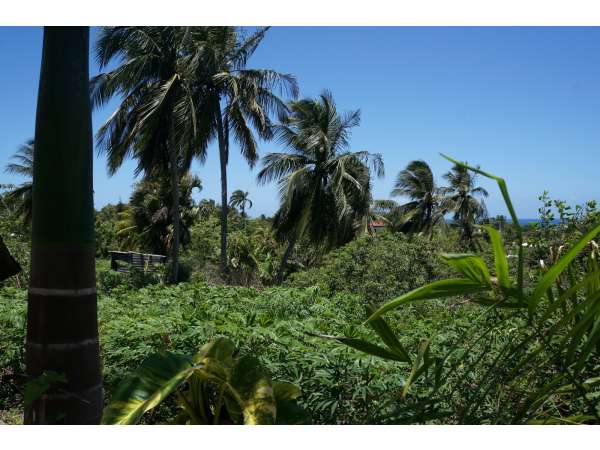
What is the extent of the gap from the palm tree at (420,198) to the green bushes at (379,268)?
16.6 meters

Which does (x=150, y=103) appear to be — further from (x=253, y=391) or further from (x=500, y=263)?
(x=500, y=263)

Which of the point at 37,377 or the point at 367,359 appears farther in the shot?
the point at 367,359

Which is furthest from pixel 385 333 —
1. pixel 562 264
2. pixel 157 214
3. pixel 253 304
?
pixel 157 214

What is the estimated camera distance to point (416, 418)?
4.90 ft

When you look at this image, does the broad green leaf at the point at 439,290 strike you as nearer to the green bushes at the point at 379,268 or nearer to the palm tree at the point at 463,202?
the green bushes at the point at 379,268

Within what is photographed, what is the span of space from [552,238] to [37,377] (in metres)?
5.86

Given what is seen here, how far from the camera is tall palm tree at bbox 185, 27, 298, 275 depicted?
1612cm

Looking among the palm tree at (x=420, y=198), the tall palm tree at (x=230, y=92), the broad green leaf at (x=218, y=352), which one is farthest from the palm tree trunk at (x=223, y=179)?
the broad green leaf at (x=218, y=352)

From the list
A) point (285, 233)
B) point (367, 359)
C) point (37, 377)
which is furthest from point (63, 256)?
point (285, 233)

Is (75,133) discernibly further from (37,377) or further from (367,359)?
(367,359)

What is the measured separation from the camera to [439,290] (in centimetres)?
117

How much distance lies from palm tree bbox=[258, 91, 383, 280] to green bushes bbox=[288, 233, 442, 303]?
776 centimetres

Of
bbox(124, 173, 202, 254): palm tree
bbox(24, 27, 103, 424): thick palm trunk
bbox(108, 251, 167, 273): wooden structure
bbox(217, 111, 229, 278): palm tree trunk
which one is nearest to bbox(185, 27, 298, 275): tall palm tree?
bbox(217, 111, 229, 278): palm tree trunk
